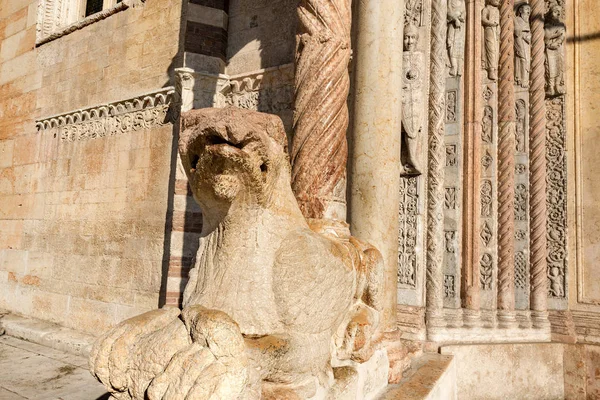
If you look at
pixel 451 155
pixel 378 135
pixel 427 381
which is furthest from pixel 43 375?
pixel 451 155

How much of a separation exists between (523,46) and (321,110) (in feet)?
10.6

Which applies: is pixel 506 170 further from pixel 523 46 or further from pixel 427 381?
pixel 427 381

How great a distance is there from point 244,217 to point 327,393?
89 cm

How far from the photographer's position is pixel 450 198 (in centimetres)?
480

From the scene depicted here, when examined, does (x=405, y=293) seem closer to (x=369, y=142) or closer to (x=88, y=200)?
(x=369, y=142)

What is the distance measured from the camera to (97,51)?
6898mm

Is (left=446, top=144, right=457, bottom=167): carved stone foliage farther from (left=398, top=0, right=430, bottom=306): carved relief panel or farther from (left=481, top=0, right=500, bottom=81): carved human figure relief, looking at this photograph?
(left=481, top=0, right=500, bottom=81): carved human figure relief

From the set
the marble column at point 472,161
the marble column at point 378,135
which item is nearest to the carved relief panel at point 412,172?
the marble column at point 472,161

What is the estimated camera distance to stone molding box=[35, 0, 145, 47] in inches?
261

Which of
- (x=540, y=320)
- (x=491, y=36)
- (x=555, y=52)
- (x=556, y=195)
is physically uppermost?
(x=491, y=36)

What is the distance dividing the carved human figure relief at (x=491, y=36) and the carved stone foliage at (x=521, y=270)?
1.94 meters

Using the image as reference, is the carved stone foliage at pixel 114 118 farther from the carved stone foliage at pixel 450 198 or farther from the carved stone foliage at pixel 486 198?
the carved stone foliage at pixel 486 198

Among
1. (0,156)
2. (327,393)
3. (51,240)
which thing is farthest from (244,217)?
(0,156)

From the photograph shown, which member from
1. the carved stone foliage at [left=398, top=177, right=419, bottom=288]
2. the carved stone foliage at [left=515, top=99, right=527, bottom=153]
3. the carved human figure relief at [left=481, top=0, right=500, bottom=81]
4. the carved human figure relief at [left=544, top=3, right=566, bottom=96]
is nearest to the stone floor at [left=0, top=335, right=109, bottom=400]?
the carved stone foliage at [left=398, top=177, right=419, bottom=288]
